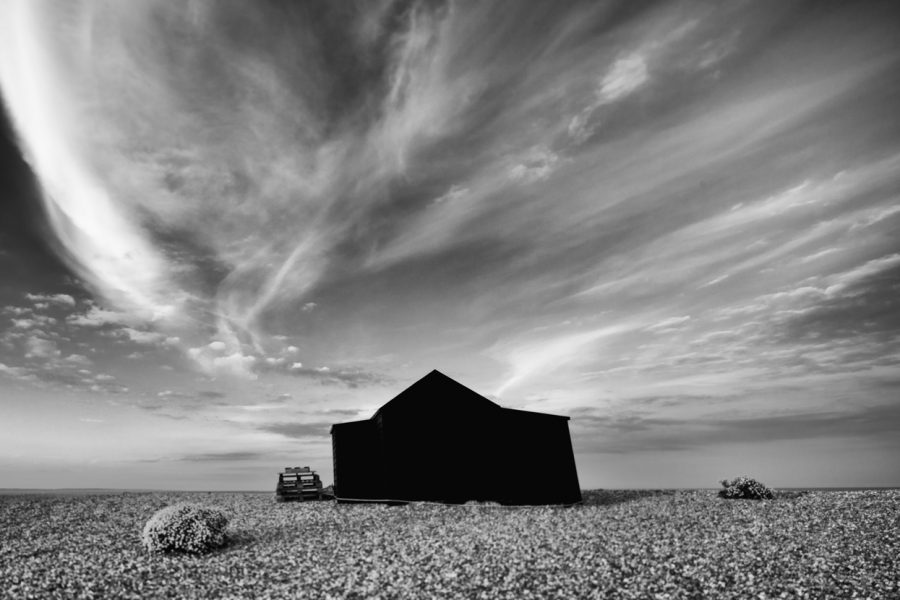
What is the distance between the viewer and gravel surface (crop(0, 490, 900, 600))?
44.3 feet

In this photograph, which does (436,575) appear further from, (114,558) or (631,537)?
(114,558)

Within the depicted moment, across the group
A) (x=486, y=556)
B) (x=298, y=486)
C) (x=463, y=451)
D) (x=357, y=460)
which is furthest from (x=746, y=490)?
(x=298, y=486)

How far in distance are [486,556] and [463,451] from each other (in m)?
15.6

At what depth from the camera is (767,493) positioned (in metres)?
30.5

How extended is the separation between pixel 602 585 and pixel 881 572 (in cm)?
903

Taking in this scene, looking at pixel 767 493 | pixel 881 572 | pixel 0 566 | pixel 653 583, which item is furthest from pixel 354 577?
pixel 767 493

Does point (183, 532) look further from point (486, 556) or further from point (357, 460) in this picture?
point (357, 460)

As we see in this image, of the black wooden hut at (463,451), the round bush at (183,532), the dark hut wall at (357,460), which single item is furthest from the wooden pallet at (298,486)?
the round bush at (183,532)

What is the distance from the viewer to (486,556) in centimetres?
1580

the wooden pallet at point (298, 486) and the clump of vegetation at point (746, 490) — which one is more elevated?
the wooden pallet at point (298, 486)

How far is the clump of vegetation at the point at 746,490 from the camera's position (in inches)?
1196

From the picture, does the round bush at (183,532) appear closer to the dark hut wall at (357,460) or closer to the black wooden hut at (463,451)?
the black wooden hut at (463,451)

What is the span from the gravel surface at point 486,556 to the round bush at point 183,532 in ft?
1.52

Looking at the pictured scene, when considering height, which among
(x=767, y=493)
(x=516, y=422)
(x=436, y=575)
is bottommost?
(x=767, y=493)
